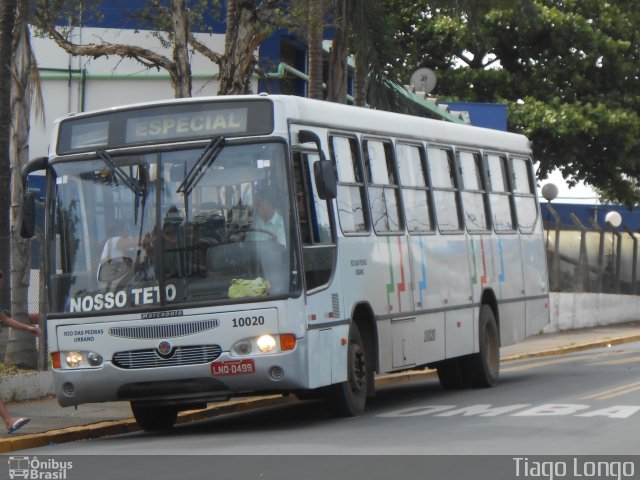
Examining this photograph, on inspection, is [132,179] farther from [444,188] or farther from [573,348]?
[573,348]

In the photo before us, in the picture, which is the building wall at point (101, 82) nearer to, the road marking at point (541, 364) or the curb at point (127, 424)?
the road marking at point (541, 364)

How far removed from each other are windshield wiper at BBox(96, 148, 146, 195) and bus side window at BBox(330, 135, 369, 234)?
220cm

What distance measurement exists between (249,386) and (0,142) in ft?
20.6

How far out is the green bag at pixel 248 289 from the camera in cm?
1265

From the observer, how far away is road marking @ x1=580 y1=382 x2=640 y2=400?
15746mm

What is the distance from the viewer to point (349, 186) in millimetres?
14484

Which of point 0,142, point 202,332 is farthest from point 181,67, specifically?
point 202,332

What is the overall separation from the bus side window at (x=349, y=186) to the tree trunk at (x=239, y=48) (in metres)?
4.44

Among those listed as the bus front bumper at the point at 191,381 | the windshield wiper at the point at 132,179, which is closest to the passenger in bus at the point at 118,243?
the windshield wiper at the point at 132,179

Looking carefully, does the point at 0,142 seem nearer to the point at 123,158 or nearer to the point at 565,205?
the point at 123,158

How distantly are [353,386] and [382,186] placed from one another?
96.0 inches

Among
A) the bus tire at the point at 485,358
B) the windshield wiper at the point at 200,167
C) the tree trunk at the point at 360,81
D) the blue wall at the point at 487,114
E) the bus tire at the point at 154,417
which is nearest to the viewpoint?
the windshield wiper at the point at 200,167

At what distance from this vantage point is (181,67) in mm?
19609
